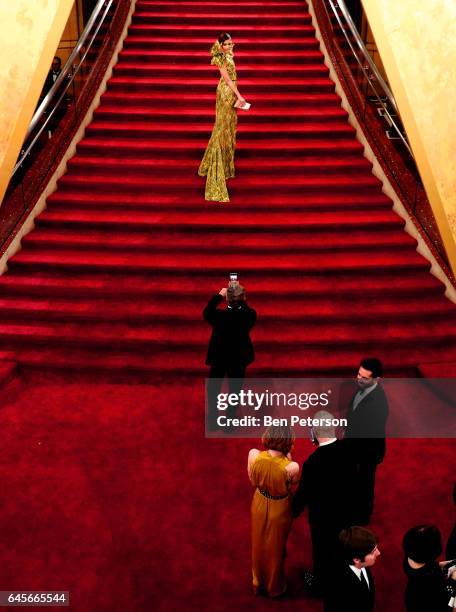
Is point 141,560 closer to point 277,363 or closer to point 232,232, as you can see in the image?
point 277,363

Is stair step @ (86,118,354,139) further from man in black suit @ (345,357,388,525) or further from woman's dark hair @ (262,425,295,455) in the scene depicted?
woman's dark hair @ (262,425,295,455)

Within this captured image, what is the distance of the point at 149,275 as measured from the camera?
6.64 meters

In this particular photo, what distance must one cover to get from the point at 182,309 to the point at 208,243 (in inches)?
35.9

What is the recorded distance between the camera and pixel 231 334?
480 cm

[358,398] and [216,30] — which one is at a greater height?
[216,30]

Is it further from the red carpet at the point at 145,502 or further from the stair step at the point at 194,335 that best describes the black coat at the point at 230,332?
the stair step at the point at 194,335

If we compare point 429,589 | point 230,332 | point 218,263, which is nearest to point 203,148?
point 218,263

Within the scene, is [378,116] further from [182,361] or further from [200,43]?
[182,361]

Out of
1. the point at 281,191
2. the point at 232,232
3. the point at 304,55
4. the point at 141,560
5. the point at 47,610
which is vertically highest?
the point at 304,55

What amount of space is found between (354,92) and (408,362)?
403cm

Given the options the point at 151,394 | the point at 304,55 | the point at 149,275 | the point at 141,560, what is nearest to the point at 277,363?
the point at 151,394

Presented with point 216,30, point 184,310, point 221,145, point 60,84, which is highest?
point 216,30

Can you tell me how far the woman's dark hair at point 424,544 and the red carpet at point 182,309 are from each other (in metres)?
1.12

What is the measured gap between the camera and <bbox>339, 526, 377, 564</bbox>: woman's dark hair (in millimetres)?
2670
